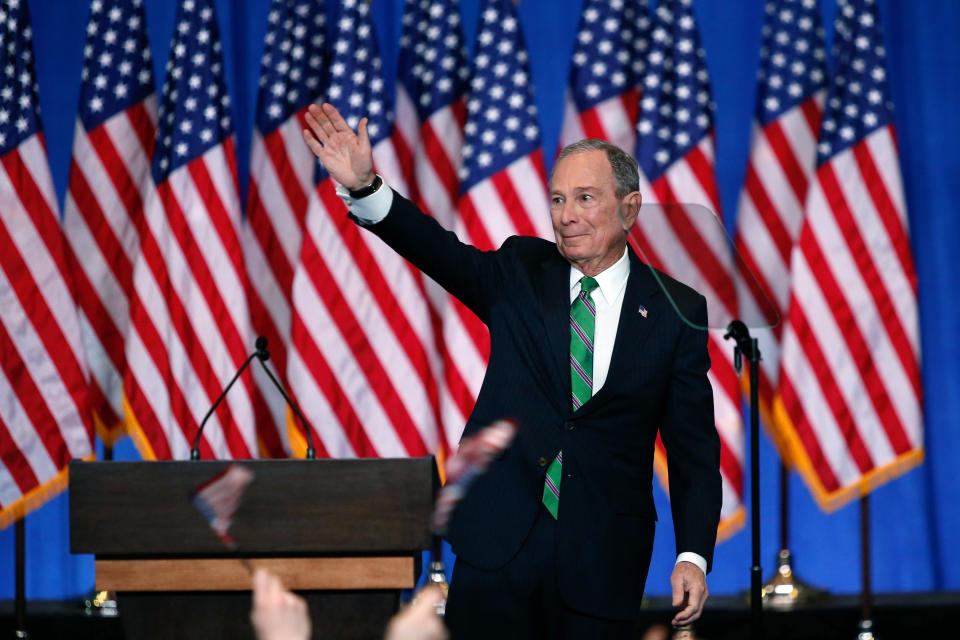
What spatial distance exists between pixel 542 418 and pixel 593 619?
387 mm

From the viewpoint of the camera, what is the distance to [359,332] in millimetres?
4875

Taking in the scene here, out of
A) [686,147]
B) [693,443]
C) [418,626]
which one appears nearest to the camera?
[418,626]

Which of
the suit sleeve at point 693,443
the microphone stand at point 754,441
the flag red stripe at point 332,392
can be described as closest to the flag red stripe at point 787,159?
the flag red stripe at point 332,392

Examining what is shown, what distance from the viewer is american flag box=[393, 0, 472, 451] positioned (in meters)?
5.12

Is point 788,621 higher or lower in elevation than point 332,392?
lower

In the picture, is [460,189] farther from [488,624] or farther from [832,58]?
[488,624]

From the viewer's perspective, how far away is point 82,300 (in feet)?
16.6

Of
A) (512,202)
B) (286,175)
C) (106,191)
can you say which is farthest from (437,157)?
(106,191)

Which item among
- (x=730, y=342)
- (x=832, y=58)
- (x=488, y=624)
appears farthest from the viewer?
(x=832, y=58)

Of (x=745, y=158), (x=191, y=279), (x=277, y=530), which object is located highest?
(x=745, y=158)

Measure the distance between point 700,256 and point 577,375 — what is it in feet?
1.83

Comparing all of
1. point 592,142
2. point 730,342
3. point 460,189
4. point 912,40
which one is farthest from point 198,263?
point 912,40

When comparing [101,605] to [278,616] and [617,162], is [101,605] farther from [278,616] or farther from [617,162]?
[278,616]

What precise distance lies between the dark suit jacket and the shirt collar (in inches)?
0.8
